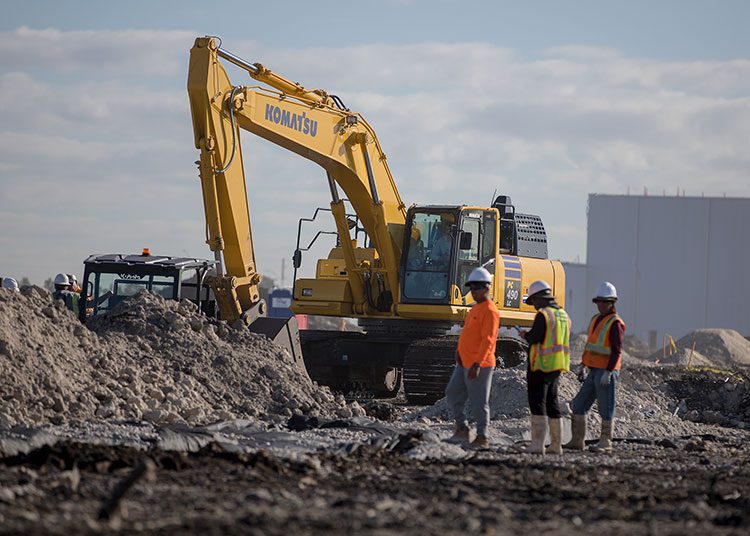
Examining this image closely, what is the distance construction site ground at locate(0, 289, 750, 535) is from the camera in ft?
24.3

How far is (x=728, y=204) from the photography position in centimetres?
5509

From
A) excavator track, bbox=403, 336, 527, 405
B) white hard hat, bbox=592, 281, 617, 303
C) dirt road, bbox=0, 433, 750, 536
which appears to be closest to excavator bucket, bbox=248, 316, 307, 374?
excavator track, bbox=403, 336, 527, 405

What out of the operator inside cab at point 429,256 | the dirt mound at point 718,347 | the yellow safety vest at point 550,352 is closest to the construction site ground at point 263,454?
the yellow safety vest at point 550,352

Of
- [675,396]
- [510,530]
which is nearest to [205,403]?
A: [510,530]

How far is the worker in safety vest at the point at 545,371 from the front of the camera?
40.2ft

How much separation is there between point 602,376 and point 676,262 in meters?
43.5

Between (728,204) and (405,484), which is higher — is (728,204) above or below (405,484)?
above

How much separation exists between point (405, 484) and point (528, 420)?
20.5 feet

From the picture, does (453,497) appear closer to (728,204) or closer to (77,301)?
(77,301)

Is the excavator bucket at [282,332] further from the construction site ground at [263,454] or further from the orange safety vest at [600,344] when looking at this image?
the orange safety vest at [600,344]

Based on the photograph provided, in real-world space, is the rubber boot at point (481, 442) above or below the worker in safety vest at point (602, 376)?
below

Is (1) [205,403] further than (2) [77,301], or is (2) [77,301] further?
(2) [77,301]

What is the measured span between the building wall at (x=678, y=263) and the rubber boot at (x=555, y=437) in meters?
43.8

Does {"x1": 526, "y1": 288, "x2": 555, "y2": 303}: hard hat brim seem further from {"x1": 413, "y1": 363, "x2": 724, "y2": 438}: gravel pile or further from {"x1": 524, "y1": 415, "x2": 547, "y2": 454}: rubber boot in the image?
{"x1": 413, "y1": 363, "x2": 724, "y2": 438}: gravel pile
